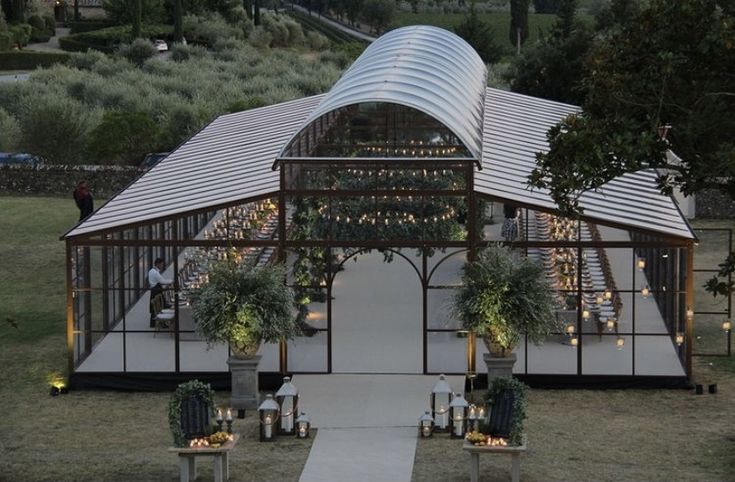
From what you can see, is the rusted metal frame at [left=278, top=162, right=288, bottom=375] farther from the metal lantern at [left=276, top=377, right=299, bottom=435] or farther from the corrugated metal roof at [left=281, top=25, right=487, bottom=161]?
the metal lantern at [left=276, top=377, right=299, bottom=435]

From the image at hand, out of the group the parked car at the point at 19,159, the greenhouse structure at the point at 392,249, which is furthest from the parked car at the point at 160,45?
the greenhouse structure at the point at 392,249

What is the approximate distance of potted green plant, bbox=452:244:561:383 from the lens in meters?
24.0

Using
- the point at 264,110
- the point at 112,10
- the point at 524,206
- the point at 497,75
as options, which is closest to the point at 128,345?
the point at 524,206

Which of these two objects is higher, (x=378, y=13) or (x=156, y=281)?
(x=378, y=13)

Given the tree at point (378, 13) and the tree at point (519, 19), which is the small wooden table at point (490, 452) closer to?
the tree at point (519, 19)

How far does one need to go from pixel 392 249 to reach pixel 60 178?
24499 mm

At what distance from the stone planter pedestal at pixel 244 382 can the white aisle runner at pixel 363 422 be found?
75 cm

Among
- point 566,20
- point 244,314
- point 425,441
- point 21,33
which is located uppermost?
point 21,33

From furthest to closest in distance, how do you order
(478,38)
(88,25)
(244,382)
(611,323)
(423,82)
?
(88,25), (478,38), (423,82), (611,323), (244,382)

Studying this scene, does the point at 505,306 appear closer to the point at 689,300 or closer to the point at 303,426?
the point at 689,300

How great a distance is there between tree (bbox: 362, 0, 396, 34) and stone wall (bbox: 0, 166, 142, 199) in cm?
6081

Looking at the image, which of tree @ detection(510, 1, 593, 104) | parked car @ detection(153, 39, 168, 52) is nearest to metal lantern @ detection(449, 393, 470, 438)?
tree @ detection(510, 1, 593, 104)

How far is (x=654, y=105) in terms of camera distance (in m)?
20.9

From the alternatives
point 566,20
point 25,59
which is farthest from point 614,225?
point 25,59
